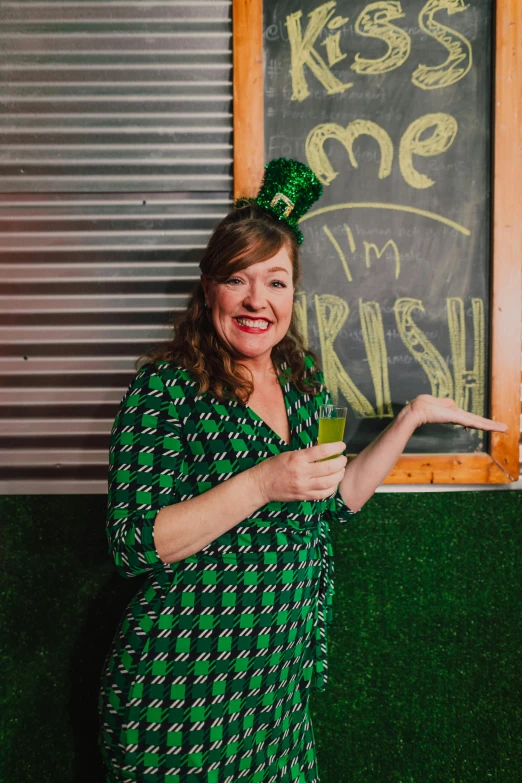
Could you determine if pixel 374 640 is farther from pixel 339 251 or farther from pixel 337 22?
pixel 337 22

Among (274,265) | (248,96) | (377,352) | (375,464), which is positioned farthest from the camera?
(377,352)

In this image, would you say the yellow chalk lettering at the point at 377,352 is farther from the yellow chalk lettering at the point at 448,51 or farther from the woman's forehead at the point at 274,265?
the yellow chalk lettering at the point at 448,51

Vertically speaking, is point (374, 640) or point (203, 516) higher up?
point (203, 516)

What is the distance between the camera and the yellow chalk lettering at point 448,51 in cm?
200

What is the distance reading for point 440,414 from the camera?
5.81ft

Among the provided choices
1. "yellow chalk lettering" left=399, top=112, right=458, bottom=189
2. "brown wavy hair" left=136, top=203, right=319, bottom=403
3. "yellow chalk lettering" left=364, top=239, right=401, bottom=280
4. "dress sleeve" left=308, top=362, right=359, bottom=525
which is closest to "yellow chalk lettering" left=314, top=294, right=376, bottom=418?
"yellow chalk lettering" left=364, top=239, right=401, bottom=280

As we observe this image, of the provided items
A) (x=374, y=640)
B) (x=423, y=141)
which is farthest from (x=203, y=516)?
(x=423, y=141)

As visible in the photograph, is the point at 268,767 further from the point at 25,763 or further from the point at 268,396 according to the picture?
the point at 25,763

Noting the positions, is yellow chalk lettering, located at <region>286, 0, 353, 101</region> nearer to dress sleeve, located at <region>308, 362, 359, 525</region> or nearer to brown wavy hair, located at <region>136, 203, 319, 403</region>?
brown wavy hair, located at <region>136, 203, 319, 403</region>

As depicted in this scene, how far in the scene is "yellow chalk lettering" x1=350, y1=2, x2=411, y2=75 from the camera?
78.6 inches

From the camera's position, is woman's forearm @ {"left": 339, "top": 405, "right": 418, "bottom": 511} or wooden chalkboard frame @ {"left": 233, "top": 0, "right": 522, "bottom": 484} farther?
wooden chalkboard frame @ {"left": 233, "top": 0, "right": 522, "bottom": 484}

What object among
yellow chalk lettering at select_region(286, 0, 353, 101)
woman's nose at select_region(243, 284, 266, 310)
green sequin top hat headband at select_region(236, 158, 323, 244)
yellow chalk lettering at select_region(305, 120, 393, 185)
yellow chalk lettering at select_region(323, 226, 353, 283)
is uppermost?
yellow chalk lettering at select_region(286, 0, 353, 101)

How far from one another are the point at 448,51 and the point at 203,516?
1870 millimetres

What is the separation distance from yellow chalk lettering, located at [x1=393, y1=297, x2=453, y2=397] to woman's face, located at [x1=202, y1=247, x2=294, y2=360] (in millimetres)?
680
